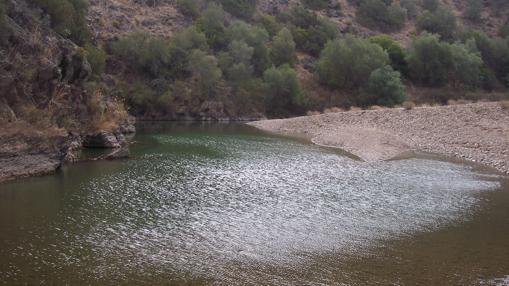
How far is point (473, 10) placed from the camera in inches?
5994

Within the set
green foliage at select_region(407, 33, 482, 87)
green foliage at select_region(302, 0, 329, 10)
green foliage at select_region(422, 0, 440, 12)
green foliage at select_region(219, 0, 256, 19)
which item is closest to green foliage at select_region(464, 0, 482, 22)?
green foliage at select_region(422, 0, 440, 12)

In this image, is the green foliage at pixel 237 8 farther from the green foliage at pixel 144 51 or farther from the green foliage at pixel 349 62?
the green foliage at pixel 144 51

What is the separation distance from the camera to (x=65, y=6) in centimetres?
5738

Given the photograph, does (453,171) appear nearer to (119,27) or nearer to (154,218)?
(154,218)

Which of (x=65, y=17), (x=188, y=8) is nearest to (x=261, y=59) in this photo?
(x=188, y=8)

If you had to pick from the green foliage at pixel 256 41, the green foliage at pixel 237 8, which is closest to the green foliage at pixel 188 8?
the green foliage at pixel 256 41

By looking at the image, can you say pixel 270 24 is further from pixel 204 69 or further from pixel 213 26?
pixel 204 69

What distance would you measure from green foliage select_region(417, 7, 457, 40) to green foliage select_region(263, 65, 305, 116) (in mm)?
56972

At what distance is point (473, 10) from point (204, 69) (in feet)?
315

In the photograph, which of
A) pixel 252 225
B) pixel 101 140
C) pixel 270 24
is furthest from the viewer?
pixel 270 24

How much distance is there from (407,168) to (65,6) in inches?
1607

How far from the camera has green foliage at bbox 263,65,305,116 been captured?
103000 millimetres

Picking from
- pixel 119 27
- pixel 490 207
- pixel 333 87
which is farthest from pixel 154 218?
pixel 333 87

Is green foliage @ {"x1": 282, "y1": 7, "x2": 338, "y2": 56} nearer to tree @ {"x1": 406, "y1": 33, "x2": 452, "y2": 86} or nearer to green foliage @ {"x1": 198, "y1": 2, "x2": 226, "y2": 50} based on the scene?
tree @ {"x1": 406, "y1": 33, "x2": 452, "y2": 86}
